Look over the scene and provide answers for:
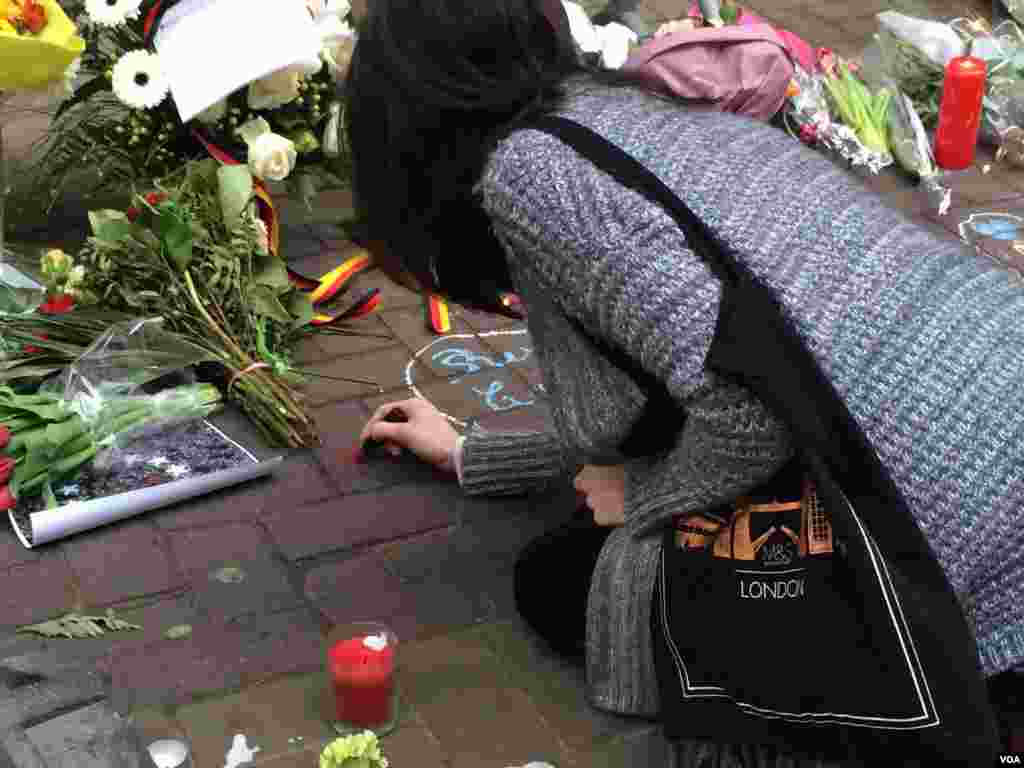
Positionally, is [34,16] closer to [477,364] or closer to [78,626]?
[477,364]

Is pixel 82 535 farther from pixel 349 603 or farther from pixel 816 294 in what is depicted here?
pixel 816 294

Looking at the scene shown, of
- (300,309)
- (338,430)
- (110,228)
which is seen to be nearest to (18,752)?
(338,430)

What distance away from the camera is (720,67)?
3055 mm

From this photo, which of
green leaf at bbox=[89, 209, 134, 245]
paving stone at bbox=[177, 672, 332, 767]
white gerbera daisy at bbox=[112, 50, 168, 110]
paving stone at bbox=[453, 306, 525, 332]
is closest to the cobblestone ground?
paving stone at bbox=[177, 672, 332, 767]

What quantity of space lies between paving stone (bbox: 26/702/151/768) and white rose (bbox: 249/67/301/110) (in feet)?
5.81

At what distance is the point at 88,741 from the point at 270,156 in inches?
66.8

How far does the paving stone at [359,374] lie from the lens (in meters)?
3.44

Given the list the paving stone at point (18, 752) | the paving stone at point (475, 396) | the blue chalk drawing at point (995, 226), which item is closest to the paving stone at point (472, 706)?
the paving stone at point (18, 752)

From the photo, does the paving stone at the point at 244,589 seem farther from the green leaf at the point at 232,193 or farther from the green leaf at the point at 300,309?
the green leaf at the point at 232,193

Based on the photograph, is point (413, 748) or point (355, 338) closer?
point (413, 748)

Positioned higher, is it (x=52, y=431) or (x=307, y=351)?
(x=52, y=431)

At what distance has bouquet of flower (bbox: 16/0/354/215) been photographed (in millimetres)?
3613

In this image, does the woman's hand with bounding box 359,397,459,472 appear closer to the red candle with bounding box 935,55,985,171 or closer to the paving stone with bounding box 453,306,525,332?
the paving stone with bounding box 453,306,525,332

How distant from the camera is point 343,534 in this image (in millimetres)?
2967
